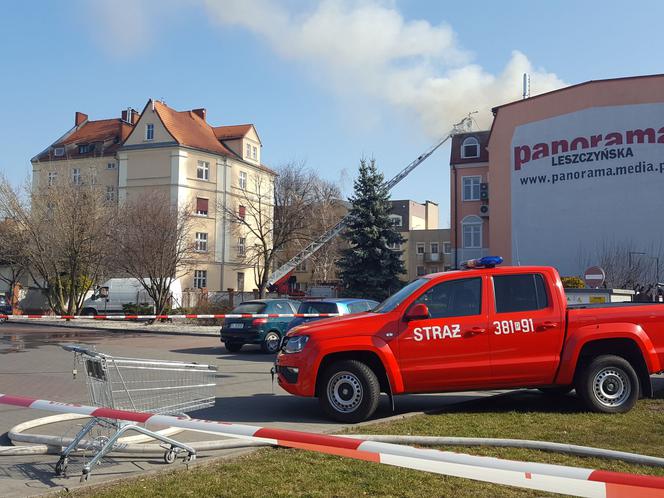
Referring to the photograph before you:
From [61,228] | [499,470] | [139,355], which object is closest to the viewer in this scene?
[499,470]

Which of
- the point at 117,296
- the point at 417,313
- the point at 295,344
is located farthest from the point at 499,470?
the point at 117,296

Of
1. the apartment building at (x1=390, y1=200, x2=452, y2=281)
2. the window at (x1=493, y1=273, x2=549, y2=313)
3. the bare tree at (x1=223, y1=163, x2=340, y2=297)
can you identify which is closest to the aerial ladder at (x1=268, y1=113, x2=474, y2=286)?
the bare tree at (x1=223, y1=163, x2=340, y2=297)

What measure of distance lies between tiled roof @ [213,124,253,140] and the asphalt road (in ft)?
128

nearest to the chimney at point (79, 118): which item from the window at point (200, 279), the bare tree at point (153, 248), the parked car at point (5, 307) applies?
the window at point (200, 279)

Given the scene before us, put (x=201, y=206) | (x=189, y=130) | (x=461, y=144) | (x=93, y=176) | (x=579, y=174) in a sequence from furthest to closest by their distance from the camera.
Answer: (x=189, y=130) < (x=201, y=206) < (x=461, y=144) < (x=579, y=174) < (x=93, y=176)

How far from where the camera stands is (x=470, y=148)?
48719 mm

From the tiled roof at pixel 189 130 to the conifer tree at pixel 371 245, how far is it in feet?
64.8

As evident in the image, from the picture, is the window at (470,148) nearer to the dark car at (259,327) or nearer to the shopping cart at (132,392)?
the dark car at (259,327)

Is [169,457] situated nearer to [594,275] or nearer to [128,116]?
[594,275]

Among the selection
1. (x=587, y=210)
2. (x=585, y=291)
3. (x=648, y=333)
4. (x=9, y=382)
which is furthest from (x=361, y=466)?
(x=587, y=210)

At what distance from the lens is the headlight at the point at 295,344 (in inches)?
320

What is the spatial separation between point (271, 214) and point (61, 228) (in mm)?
20435

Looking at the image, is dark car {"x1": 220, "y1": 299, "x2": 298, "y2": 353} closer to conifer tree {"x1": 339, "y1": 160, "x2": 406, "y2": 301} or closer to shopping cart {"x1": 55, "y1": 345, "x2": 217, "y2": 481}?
shopping cart {"x1": 55, "y1": 345, "x2": 217, "y2": 481}

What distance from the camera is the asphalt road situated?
574cm
